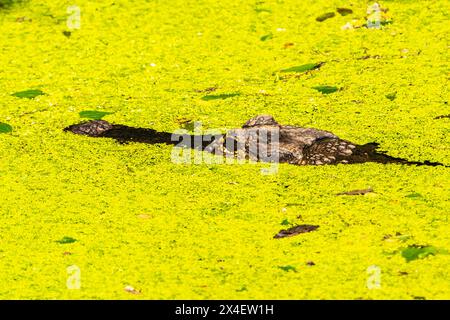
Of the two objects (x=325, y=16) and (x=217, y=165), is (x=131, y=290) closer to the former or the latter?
(x=217, y=165)

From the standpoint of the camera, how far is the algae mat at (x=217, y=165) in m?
2.48

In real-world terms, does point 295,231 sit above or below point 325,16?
below

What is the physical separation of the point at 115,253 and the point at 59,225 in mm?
285

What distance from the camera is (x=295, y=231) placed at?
8.97 ft

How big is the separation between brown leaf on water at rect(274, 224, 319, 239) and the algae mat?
0.08 feet

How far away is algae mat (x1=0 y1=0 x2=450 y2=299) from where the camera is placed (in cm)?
248

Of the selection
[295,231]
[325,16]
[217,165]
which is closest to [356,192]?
[295,231]

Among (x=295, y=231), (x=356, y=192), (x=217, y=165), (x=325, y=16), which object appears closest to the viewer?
(x=295, y=231)

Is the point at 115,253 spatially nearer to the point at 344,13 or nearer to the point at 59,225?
the point at 59,225

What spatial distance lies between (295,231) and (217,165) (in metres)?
Answer: 0.61

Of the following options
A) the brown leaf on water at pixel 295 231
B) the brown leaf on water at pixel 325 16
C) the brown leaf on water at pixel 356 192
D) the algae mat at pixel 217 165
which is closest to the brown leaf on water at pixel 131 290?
the algae mat at pixel 217 165

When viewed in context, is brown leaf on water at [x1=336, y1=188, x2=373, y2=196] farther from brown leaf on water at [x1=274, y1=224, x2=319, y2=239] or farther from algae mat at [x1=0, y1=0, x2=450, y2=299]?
brown leaf on water at [x1=274, y1=224, x2=319, y2=239]

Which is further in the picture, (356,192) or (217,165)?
(217,165)
